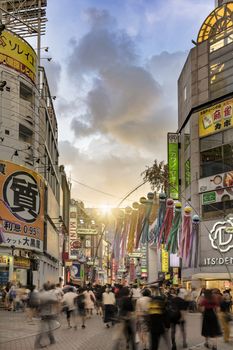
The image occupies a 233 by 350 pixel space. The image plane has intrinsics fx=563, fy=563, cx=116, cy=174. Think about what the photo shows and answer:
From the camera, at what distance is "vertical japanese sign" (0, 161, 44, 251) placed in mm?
38531

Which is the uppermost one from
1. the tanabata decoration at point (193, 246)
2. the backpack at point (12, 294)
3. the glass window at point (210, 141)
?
the glass window at point (210, 141)

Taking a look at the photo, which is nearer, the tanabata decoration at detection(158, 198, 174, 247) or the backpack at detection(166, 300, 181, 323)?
the backpack at detection(166, 300, 181, 323)

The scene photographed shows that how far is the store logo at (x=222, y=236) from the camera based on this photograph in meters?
41.8

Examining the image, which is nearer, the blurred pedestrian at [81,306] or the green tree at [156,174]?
the blurred pedestrian at [81,306]

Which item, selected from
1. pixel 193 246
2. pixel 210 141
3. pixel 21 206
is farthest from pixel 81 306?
pixel 210 141

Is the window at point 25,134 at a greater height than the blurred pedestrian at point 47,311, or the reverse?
the window at point 25,134

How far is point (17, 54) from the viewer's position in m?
41.7

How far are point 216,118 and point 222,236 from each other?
922 cm

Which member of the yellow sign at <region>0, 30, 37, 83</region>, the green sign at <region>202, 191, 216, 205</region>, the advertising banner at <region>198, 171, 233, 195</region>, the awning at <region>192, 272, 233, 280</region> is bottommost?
the awning at <region>192, 272, 233, 280</region>

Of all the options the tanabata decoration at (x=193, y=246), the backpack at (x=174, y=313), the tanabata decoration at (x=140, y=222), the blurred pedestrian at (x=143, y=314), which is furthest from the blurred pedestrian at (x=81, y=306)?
the tanabata decoration at (x=193, y=246)

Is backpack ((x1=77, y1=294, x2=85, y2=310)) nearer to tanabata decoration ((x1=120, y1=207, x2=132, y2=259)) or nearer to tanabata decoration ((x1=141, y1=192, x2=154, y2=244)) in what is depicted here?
tanabata decoration ((x1=141, y1=192, x2=154, y2=244))

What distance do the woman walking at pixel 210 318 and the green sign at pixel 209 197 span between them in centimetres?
2873

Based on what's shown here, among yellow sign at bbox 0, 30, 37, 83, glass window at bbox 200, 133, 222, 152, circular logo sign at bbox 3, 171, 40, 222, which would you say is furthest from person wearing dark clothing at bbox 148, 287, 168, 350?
glass window at bbox 200, 133, 222, 152

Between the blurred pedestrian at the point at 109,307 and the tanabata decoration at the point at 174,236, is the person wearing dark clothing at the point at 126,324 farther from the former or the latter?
the tanabata decoration at the point at 174,236
